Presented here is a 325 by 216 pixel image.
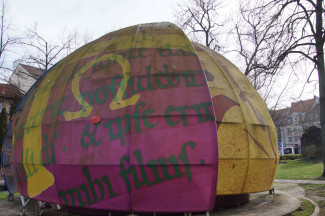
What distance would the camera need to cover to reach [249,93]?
999cm

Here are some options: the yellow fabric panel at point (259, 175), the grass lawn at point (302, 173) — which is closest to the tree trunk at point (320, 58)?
the grass lawn at point (302, 173)

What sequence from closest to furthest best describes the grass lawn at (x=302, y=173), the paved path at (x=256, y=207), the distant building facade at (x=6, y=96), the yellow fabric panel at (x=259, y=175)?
the paved path at (x=256, y=207), the yellow fabric panel at (x=259, y=175), the grass lawn at (x=302, y=173), the distant building facade at (x=6, y=96)

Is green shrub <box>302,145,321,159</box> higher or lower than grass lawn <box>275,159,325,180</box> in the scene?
higher

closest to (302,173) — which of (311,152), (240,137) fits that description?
(311,152)

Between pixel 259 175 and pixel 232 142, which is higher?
pixel 232 142

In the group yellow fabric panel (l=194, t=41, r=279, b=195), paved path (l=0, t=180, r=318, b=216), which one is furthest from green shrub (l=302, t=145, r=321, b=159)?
yellow fabric panel (l=194, t=41, r=279, b=195)

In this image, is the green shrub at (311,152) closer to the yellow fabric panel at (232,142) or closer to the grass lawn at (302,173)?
the grass lawn at (302,173)

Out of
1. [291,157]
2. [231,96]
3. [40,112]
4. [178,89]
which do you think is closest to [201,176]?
[178,89]

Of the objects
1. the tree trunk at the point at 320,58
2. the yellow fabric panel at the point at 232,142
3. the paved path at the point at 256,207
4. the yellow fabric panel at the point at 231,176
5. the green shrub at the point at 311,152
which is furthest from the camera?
the green shrub at the point at 311,152

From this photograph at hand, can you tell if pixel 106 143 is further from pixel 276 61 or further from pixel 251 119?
pixel 276 61

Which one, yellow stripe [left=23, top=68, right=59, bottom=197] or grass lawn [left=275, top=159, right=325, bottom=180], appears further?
grass lawn [left=275, top=159, right=325, bottom=180]

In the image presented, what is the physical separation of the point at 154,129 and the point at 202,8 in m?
26.6

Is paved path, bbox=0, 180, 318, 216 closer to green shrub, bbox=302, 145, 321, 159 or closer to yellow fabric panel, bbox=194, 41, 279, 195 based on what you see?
yellow fabric panel, bbox=194, 41, 279, 195

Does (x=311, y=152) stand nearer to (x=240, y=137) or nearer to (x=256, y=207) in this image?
(x=256, y=207)
